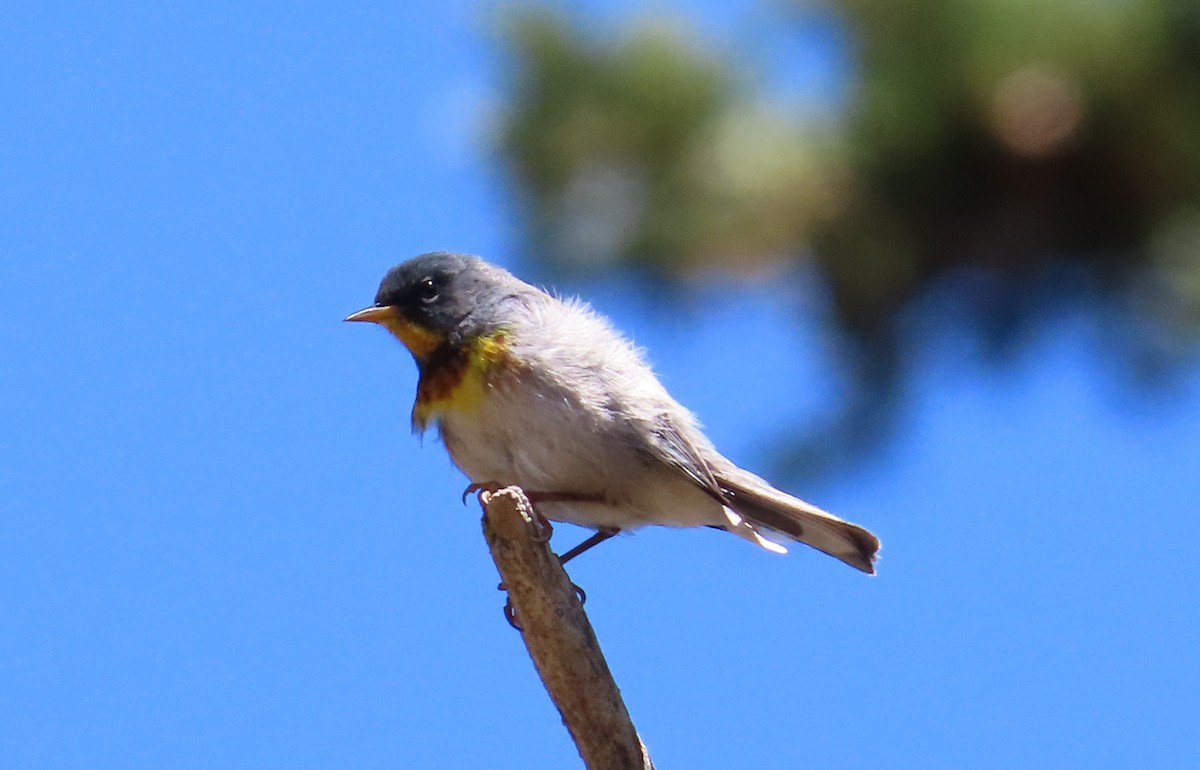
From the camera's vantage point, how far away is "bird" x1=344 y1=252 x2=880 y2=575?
4566mm

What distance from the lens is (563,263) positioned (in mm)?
3445

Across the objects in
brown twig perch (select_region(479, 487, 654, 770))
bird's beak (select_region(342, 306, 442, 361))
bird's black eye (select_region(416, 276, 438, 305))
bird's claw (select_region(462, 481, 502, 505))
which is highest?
bird's black eye (select_region(416, 276, 438, 305))

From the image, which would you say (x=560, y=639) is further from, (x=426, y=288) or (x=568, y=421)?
(x=426, y=288)

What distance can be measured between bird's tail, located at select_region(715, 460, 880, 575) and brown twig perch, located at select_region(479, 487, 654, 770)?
3.59 ft

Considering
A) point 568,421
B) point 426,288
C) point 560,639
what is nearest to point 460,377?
point 568,421

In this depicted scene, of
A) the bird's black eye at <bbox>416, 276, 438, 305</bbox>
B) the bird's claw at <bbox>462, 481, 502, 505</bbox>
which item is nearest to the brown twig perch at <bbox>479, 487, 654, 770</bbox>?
the bird's claw at <bbox>462, 481, 502, 505</bbox>

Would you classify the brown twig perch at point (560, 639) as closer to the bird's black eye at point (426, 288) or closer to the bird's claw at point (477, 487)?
the bird's claw at point (477, 487)

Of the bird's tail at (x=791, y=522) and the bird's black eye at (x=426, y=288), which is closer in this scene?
the bird's tail at (x=791, y=522)

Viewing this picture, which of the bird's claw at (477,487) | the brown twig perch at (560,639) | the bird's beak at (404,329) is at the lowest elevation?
the brown twig perch at (560,639)

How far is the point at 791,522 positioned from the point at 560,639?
1.29m

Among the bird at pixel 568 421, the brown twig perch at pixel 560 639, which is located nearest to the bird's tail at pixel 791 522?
the bird at pixel 568 421

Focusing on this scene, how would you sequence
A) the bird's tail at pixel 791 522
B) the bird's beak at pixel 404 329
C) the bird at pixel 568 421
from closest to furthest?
the bird at pixel 568 421, the bird's tail at pixel 791 522, the bird's beak at pixel 404 329

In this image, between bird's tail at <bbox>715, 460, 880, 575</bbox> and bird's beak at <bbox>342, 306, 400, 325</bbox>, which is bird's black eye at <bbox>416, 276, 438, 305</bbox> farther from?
bird's tail at <bbox>715, 460, 880, 575</bbox>

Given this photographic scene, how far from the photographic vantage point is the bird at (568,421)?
4.57 metres
